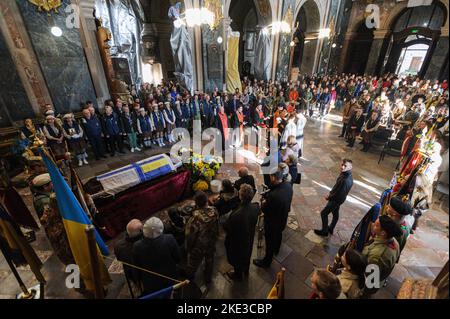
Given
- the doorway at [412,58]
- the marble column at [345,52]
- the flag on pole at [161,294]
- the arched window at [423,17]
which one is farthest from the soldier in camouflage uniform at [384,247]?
the doorway at [412,58]

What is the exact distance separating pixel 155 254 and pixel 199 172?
2852mm

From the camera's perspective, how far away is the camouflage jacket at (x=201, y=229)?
9.11 ft

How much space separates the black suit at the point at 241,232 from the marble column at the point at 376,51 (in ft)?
73.5

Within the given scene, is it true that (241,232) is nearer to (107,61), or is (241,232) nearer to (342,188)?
(342,188)

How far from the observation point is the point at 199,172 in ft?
17.0

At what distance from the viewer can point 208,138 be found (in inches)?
340

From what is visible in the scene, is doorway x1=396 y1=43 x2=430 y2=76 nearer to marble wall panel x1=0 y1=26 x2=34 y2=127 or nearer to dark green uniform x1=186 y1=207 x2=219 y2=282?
dark green uniform x1=186 y1=207 x2=219 y2=282

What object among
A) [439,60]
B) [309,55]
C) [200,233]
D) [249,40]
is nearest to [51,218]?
[200,233]

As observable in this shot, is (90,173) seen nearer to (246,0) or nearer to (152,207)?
(152,207)

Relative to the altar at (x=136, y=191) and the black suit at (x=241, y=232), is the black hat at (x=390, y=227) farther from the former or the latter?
the altar at (x=136, y=191)

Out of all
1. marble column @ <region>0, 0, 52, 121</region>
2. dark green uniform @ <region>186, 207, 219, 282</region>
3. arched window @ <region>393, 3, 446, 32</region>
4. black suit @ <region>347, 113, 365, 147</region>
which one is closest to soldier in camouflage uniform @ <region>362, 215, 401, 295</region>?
dark green uniform @ <region>186, 207, 219, 282</region>

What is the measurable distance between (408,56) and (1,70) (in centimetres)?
2920
